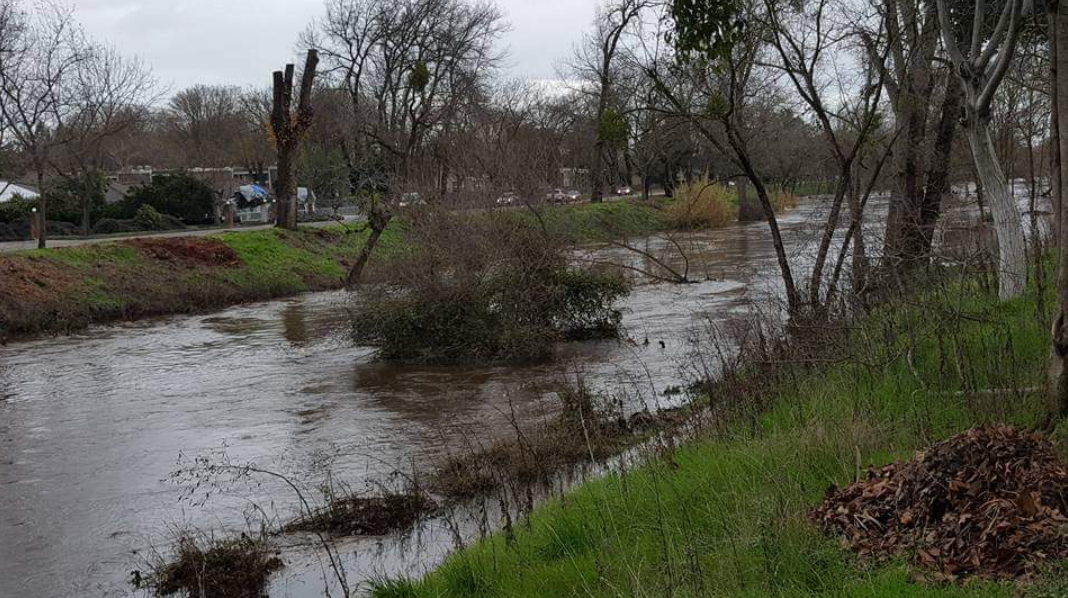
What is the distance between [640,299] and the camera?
25891mm

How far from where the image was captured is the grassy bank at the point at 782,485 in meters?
5.31

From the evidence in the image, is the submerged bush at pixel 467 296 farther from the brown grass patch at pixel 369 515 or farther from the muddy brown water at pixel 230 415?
the brown grass patch at pixel 369 515

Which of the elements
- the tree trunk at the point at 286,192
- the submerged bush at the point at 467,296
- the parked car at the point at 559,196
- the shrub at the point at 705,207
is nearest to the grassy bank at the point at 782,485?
the submerged bush at the point at 467,296

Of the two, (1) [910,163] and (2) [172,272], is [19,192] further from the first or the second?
(1) [910,163]

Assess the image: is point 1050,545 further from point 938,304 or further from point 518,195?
point 518,195

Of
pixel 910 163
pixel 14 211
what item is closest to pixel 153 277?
pixel 14 211

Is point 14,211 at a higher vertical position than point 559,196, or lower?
higher

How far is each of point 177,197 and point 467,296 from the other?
3244 cm

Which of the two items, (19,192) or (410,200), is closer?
(410,200)

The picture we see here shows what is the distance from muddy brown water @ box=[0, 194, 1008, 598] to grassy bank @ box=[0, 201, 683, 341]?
49.9 inches

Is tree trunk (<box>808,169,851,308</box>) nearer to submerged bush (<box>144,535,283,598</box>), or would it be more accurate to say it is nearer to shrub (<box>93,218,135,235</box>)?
submerged bush (<box>144,535,283,598</box>)

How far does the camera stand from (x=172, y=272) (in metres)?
29.8

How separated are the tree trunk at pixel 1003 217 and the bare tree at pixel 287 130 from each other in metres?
29.2

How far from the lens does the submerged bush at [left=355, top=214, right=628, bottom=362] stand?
1844 centimetres
